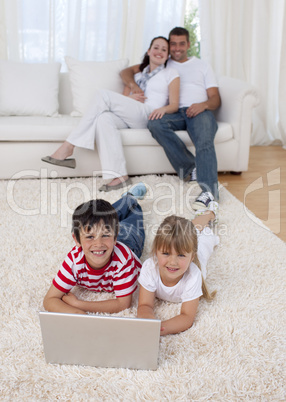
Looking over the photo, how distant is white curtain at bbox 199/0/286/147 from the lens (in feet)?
12.7

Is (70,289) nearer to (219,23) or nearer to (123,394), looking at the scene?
(123,394)

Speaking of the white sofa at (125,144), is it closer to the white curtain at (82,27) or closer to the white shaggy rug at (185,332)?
the white shaggy rug at (185,332)

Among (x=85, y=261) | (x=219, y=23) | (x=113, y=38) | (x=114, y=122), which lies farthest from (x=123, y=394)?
(x=219, y=23)

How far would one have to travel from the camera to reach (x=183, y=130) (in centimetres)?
297

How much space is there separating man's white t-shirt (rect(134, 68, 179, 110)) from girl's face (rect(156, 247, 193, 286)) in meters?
1.91

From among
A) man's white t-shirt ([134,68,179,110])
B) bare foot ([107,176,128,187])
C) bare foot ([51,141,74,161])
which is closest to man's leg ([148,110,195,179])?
man's white t-shirt ([134,68,179,110])

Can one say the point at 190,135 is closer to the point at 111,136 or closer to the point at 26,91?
the point at 111,136

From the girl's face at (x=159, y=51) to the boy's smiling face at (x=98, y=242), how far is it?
1988 millimetres

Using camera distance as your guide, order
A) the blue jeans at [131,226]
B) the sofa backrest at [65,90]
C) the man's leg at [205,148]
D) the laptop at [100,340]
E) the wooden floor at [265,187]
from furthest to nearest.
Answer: the sofa backrest at [65,90] < the man's leg at [205,148] < the wooden floor at [265,187] < the blue jeans at [131,226] < the laptop at [100,340]

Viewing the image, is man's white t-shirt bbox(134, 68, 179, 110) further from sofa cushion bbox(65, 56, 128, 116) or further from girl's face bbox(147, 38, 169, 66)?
sofa cushion bbox(65, 56, 128, 116)

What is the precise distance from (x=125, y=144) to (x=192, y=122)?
19.4 inches

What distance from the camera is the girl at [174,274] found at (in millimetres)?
1303

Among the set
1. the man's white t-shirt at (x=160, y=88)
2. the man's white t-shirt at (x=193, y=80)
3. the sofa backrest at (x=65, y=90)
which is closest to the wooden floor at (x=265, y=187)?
the man's white t-shirt at (x=193, y=80)

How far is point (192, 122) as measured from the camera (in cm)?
285
